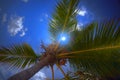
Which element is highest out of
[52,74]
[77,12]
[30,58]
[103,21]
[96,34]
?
[77,12]

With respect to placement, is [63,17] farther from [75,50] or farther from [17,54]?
[17,54]

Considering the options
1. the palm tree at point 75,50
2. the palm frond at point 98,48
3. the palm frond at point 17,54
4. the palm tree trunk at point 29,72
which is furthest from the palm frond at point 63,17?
the palm tree trunk at point 29,72

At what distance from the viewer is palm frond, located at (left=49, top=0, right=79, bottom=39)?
254 inches

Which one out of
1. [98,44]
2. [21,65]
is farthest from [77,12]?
[21,65]

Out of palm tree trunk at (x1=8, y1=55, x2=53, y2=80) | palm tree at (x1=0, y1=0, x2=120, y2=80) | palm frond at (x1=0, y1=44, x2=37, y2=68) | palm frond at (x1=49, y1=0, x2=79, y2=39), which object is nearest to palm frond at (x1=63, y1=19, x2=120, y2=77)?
palm tree at (x1=0, y1=0, x2=120, y2=80)

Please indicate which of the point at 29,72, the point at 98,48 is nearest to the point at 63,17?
the point at 98,48

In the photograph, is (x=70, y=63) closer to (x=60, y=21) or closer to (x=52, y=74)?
(x=52, y=74)

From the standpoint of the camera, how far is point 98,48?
18.4ft

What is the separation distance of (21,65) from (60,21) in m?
2.08

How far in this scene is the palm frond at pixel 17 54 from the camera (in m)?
6.56

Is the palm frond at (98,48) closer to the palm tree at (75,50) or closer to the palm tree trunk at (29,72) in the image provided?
the palm tree at (75,50)

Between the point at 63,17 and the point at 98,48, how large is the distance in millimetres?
1815

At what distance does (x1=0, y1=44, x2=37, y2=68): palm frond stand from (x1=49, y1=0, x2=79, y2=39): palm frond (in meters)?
1.21

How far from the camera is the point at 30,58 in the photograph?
691 cm
